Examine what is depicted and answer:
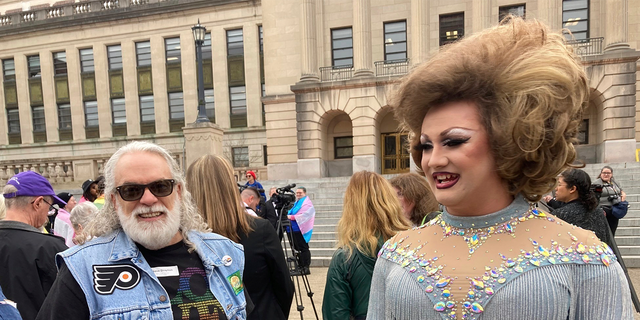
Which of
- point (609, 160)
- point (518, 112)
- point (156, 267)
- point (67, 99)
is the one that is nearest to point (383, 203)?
point (156, 267)

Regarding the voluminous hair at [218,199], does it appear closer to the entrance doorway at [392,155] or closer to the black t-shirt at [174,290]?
the black t-shirt at [174,290]

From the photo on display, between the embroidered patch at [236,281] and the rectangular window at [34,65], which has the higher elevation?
the rectangular window at [34,65]

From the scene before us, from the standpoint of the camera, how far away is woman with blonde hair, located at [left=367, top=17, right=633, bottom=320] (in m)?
1.11

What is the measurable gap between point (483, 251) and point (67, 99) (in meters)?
41.6

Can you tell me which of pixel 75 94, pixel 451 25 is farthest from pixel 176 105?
pixel 451 25

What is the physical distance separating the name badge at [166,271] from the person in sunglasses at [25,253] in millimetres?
1756

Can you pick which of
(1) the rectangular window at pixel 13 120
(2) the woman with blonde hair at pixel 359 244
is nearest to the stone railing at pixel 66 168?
(2) the woman with blonde hair at pixel 359 244

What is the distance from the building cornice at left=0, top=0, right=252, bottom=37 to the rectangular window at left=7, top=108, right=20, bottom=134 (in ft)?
23.7

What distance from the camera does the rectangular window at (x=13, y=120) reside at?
3647 cm

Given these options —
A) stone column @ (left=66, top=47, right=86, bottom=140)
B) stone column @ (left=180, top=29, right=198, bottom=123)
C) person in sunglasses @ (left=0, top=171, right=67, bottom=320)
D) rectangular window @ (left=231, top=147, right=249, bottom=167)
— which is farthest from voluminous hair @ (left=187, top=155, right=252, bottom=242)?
stone column @ (left=66, top=47, right=86, bottom=140)

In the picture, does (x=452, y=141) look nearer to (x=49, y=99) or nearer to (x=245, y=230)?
(x=245, y=230)

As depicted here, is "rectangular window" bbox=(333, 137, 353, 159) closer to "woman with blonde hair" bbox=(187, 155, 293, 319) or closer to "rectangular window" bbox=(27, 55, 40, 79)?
"woman with blonde hair" bbox=(187, 155, 293, 319)

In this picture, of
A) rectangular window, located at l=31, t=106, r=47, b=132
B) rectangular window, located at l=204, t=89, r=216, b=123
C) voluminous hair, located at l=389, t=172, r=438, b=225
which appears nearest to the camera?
voluminous hair, located at l=389, t=172, r=438, b=225

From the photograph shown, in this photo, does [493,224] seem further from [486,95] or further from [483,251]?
[486,95]
